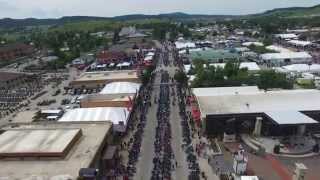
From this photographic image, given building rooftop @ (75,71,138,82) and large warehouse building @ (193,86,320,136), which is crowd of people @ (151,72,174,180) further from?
building rooftop @ (75,71,138,82)

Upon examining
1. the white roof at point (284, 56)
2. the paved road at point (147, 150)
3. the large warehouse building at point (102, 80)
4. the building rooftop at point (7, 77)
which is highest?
the white roof at point (284, 56)

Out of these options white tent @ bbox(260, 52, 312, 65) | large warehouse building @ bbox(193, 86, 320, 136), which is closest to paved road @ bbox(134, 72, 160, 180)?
large warehouse building @ bbox(193, 86, 320, 136)

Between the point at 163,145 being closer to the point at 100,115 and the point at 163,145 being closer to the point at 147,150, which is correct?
the point at 147,150

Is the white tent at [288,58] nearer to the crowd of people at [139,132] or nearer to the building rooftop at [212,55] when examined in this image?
the building rooftop at [212,55]

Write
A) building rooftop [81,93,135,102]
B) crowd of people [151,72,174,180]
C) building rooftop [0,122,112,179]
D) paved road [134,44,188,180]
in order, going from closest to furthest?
building rooftop [0,122,112,179]
paved road [134,44,188,180]
crowd of people [151,72,174,180]
building rooftop [81,93,135,102]

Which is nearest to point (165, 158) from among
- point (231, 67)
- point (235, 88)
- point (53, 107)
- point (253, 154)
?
point (253, 154)

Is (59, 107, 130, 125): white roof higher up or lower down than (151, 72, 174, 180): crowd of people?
higher up

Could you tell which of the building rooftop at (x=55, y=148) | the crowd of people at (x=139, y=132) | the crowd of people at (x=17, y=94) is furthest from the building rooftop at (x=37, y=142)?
the crowd of people at (x=17, y=94)

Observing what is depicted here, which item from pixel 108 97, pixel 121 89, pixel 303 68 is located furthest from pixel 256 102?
pixel 303 68
